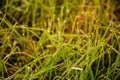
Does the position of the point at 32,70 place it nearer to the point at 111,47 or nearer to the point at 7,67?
the point at 7,67

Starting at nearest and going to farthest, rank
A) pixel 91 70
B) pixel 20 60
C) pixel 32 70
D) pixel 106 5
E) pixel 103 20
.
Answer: pixel 91 70 < pixel 32 70 < pixel 20 60 < pixel 103 20 < pixel 106 5

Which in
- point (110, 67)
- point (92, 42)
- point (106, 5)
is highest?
point (106, 5)

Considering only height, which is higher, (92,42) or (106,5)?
(106,5)

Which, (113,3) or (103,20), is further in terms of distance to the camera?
(113,3)

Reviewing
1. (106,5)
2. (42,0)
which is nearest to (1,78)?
(42,0)

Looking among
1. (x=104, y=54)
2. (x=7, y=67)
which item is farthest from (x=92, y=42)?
(x=7, y=67)

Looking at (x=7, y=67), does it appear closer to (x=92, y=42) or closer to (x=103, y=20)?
(x=92, y=42)

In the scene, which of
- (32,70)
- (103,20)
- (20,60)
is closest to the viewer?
(32,70)
